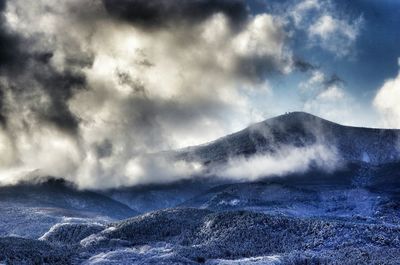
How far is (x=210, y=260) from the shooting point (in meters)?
184

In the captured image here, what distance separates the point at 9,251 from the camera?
593ft

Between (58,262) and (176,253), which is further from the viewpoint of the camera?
(176,253)

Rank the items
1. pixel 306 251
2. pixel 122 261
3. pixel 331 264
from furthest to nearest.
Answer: pixel 306 251
pixel 122 261
pixel 331 264

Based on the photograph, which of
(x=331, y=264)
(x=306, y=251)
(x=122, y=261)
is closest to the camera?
(x=331, y=264)

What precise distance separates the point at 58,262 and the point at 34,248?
17165 mm

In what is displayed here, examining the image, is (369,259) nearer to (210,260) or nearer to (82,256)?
(210,260)

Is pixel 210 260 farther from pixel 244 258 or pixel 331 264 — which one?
pixel 331 264

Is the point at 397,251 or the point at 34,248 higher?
the point at 34,248

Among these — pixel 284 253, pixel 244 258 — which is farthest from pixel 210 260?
pixel 284 253

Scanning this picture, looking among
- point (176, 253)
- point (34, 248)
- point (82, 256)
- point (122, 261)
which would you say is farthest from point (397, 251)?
point (34, 248)

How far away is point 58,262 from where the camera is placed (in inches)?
6973

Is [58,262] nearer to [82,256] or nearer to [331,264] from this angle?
[82,256]

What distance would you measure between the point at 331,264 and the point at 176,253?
47.4 meters

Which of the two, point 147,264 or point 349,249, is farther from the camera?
point 349,249
